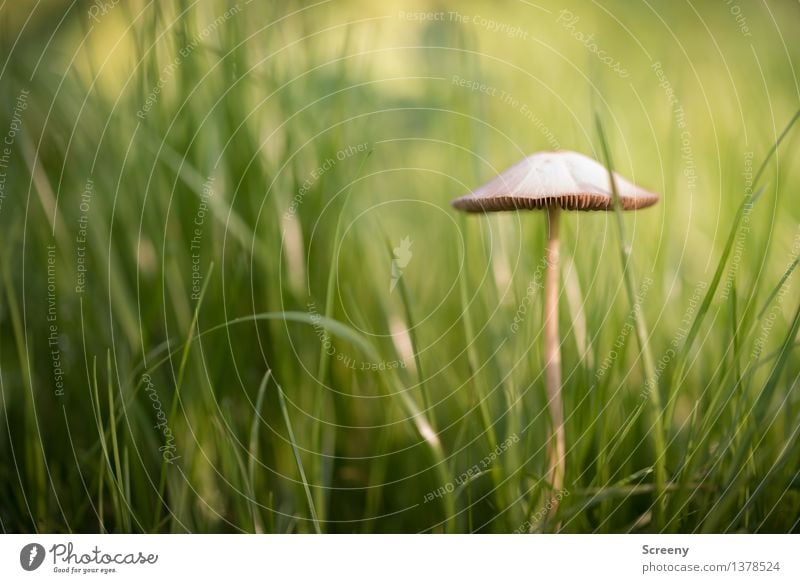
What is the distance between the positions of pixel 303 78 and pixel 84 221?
0.32m

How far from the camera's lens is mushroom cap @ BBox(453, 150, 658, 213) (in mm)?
606

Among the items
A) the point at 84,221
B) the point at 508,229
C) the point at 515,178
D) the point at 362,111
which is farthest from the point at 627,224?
the point at 84,221
